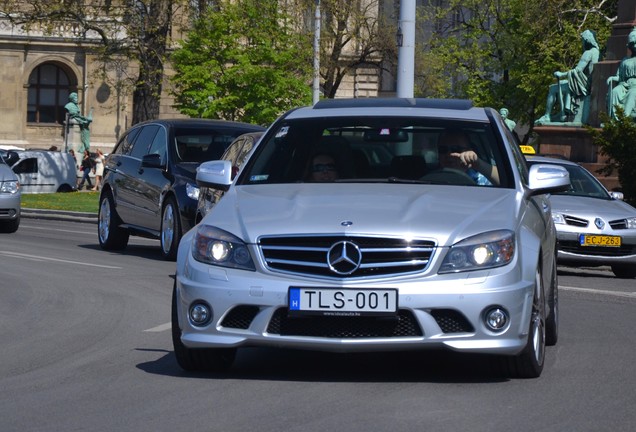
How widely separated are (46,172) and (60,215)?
1589 centimetres

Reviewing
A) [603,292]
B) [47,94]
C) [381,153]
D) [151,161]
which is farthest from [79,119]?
Answer: [381,153]

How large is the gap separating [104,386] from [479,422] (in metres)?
2.21

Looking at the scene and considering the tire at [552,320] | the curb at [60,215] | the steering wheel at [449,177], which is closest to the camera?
the steering wheel at [449,177]

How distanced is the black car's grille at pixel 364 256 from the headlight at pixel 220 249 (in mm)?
337

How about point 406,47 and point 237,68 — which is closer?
point 406,47

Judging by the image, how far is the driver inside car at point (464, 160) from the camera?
9.48 metres

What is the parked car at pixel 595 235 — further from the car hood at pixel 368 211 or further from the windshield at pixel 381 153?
the car hood at pixel 368 211

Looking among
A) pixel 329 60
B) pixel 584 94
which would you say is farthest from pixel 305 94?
pixel 329 60

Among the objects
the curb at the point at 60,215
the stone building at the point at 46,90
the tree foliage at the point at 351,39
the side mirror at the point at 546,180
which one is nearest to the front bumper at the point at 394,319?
the side mirror at the point at 546,180

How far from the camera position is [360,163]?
9617 millimetres

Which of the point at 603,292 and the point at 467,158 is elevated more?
the point at 467,158

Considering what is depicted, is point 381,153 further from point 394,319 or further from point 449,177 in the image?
point 394,319

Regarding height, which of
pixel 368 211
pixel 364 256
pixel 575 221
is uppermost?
pixel 368 211

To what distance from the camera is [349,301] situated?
26.5 feet
